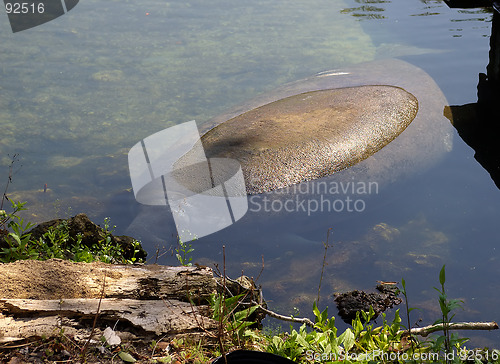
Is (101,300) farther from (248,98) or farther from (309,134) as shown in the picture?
(248,98)

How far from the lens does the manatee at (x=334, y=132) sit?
6.27 metres

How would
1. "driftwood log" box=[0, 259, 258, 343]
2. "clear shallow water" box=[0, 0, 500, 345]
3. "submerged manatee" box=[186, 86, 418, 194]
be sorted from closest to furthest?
"driftwood log" box=[0, 259, 258, 343] → "clear shallow water" box=[0, 0, 500, 345] → "submerged manatee" box=[186, 86, 418, 194]

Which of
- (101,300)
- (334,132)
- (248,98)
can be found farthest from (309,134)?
(101,300)

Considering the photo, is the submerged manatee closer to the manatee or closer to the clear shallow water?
the manatee

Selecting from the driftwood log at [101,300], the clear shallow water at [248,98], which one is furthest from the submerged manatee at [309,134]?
the driftwood log at [101,300]

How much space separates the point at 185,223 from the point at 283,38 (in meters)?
6.04

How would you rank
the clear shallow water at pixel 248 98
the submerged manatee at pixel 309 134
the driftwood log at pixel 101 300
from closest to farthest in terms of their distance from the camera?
the driftwood log at pixel 101 300 → the clear shallow water at pixel 248 98 → the submerged manatee at pixel 309 134

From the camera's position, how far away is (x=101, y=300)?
11.7 ft

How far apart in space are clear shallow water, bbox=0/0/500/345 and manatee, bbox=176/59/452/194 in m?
0.32

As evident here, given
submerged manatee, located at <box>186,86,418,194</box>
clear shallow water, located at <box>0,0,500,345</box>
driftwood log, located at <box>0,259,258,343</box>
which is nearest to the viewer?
driftwood log, located at <box>0,259,258,343</box>

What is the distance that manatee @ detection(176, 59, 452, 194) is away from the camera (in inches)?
247

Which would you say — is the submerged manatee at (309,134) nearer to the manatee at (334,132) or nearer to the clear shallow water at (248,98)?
the manatee at (334,132)

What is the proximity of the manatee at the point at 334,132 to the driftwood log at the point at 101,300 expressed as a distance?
2289 millimetres

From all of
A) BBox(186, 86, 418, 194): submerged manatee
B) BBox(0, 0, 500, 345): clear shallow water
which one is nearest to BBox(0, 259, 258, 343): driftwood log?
BBox(0, 0, 500, 345): clear shallow water
